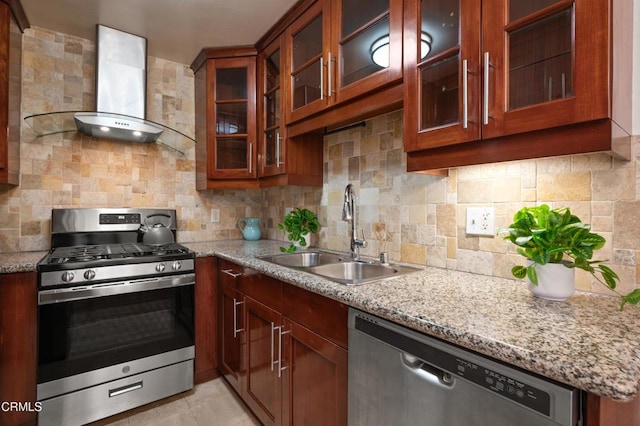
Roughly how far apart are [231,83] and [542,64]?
2.15 m

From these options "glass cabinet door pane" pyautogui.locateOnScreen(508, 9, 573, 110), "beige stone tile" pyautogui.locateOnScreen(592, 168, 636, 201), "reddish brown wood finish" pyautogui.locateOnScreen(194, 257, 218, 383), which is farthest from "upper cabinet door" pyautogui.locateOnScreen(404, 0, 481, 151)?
"reddish brown wood finish" pyautogui.locateOnScreen(194, 257, 218, 383)

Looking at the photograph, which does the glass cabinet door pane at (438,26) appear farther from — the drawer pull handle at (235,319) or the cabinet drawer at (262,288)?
the drawer pull handle at (235,319)

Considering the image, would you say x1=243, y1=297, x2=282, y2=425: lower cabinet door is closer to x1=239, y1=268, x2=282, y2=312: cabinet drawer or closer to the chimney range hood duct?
x1=239, y1=268, x2=282, y2=312: cabinet drawer

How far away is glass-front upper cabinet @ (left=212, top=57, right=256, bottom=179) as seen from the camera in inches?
95.4

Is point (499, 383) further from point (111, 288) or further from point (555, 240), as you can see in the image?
point (111, 288)

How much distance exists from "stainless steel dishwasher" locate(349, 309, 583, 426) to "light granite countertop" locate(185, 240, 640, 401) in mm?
43

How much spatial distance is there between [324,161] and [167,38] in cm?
145

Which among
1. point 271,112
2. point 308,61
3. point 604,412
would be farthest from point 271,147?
point 604,412

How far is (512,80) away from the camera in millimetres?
979

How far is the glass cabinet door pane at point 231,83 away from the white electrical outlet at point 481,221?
186 centimetres

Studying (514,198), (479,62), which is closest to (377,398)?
(514,198)

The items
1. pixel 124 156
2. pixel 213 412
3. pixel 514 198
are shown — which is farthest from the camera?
pixel 124 156

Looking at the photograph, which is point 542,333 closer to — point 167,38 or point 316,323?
point 316,323

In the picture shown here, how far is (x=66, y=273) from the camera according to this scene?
1668 millimetres
